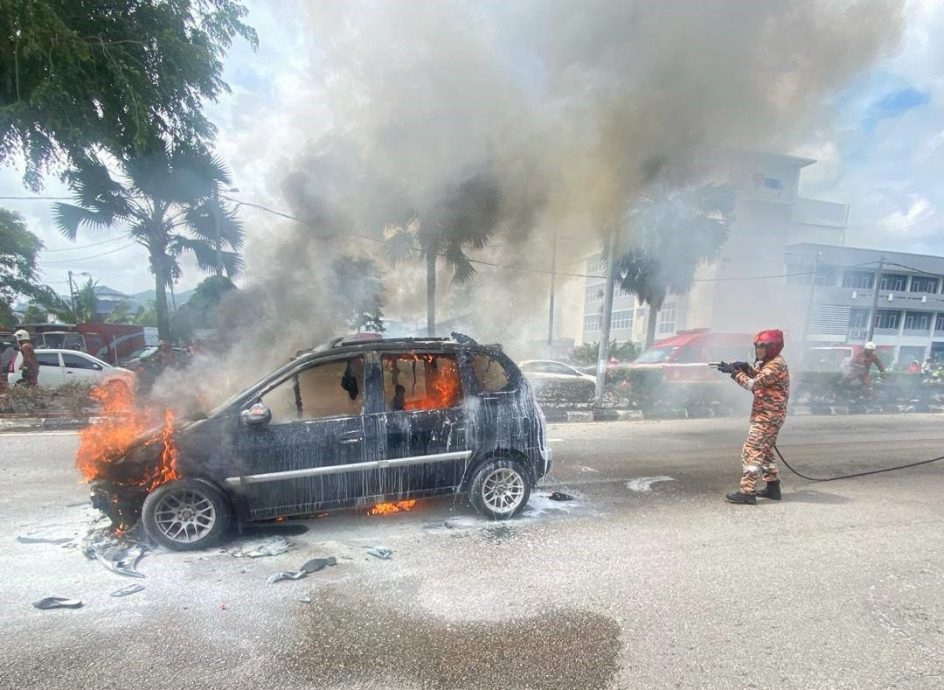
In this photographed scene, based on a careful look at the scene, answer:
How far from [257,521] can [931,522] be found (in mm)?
5569

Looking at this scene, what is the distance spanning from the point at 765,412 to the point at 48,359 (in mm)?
14062

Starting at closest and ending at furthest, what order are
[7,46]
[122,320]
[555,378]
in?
[7,46] < [555,378] < [122,320]

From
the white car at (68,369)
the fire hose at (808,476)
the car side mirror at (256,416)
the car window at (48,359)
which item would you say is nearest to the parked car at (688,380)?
the fire hose at (808,476)

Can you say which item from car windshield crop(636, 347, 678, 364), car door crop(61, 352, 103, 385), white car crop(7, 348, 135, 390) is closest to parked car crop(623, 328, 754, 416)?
car windshield crop(636, 347, 678, 364)

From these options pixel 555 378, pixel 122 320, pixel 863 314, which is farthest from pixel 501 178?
pixel 122 320

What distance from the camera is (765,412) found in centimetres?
436

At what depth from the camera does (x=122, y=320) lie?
38.5m

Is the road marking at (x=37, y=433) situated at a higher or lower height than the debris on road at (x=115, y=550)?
lower

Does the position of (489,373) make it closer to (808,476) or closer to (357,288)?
(808,476)

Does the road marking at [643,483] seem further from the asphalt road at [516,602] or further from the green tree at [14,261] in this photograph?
the green tree at [14,261]

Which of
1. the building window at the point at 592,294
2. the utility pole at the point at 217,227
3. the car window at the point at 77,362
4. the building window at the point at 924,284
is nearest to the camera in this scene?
the car window at the point at 77,362

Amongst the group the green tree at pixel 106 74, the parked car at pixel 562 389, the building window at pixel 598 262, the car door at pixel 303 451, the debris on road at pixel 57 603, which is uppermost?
the green tree at pixel 106 74

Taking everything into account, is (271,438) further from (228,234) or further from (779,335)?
(228,234)

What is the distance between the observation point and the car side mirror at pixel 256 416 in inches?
129
